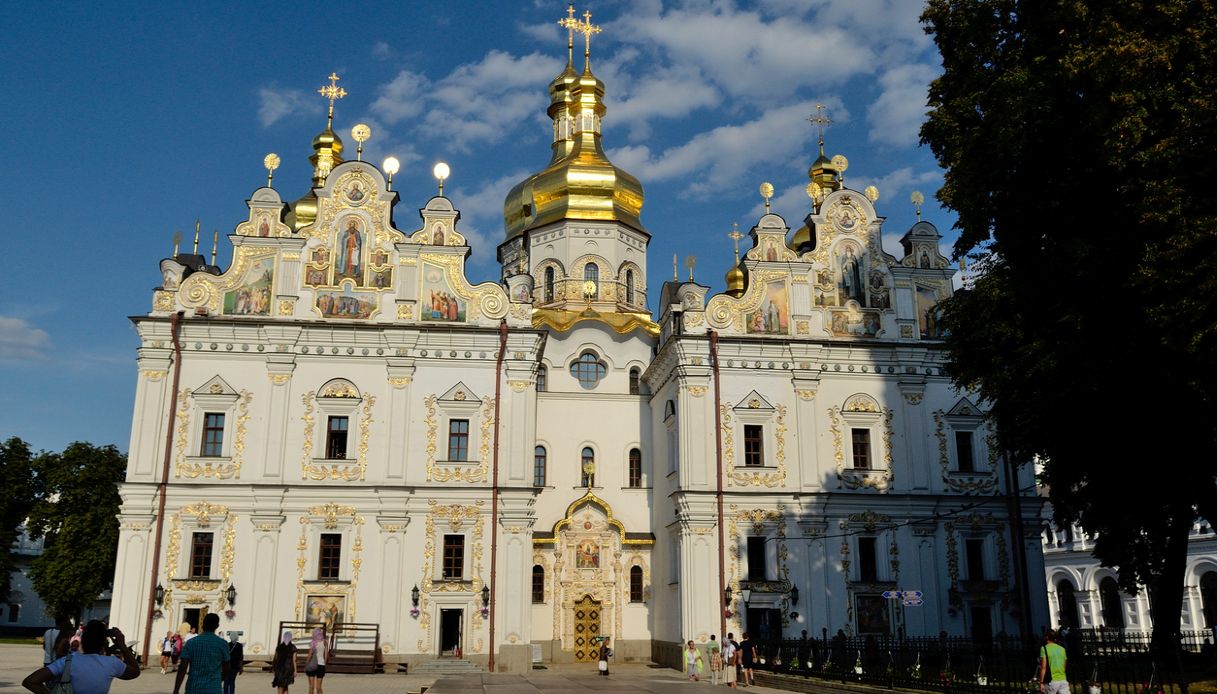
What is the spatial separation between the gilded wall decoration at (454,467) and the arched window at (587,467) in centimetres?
581

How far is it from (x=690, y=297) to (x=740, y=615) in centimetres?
1015

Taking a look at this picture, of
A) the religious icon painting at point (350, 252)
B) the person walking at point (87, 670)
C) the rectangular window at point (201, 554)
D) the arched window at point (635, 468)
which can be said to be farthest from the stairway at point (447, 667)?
the person walking at point (87, 670)

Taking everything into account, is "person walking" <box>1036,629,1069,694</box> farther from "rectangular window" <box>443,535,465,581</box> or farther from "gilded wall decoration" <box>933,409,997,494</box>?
"rectangular window" <box>443,535,465,581</box>

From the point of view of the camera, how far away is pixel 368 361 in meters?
31.5

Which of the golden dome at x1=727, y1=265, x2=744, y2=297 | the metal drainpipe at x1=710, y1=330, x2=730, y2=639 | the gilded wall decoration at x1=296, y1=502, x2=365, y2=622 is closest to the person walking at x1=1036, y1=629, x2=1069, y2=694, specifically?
the metal drainpipe at x1=710, y1=330, x2=730, y2=639

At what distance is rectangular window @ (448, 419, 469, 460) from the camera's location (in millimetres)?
31250

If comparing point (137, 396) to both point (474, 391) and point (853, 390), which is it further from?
point (853, 390)

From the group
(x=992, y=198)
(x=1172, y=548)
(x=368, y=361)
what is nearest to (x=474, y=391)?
(x=368, y=361)

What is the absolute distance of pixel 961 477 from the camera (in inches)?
1300

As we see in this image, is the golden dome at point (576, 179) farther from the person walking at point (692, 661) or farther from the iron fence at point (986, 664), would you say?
the iron fence at point (986, 664)

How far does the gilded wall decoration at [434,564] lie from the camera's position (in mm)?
29594

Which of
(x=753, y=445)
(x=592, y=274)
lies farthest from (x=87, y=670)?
(x=592, y=274)

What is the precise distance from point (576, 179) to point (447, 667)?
21696 mm

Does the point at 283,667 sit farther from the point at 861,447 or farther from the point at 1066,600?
the point at 1066,600
